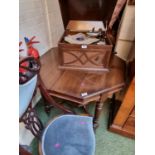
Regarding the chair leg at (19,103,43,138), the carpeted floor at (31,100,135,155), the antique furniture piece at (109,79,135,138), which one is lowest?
the carpeted floor at (31,100,135,155)

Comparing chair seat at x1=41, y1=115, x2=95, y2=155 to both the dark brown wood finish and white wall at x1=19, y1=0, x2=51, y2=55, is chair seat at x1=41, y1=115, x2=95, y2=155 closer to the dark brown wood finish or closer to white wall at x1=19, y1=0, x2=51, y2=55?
the dark brown wood finish

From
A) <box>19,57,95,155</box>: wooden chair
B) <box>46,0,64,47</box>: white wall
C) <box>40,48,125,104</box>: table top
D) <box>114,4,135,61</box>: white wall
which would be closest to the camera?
<box>19,57,95,155</box>: wooden chair

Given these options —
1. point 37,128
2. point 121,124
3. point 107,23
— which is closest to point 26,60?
point 37,128

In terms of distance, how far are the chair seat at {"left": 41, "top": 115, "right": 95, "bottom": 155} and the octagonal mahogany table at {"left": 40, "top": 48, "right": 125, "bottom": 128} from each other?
135 millimetres

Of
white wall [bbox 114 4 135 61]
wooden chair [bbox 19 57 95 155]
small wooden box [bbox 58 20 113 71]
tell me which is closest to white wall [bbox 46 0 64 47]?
small wooden box [bbox 58 20 113 71]

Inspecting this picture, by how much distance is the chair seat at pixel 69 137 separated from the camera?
805 mm

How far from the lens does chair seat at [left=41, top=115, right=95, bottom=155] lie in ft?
2.64

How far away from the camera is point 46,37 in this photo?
139 centimetres

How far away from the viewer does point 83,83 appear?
977mm

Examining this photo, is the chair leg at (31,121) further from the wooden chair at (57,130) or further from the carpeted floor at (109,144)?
the carpeted floor at (109,144)

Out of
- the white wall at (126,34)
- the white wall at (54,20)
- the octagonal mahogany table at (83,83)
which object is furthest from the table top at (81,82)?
the white wall at (54,20)

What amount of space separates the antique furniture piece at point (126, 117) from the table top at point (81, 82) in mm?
150
